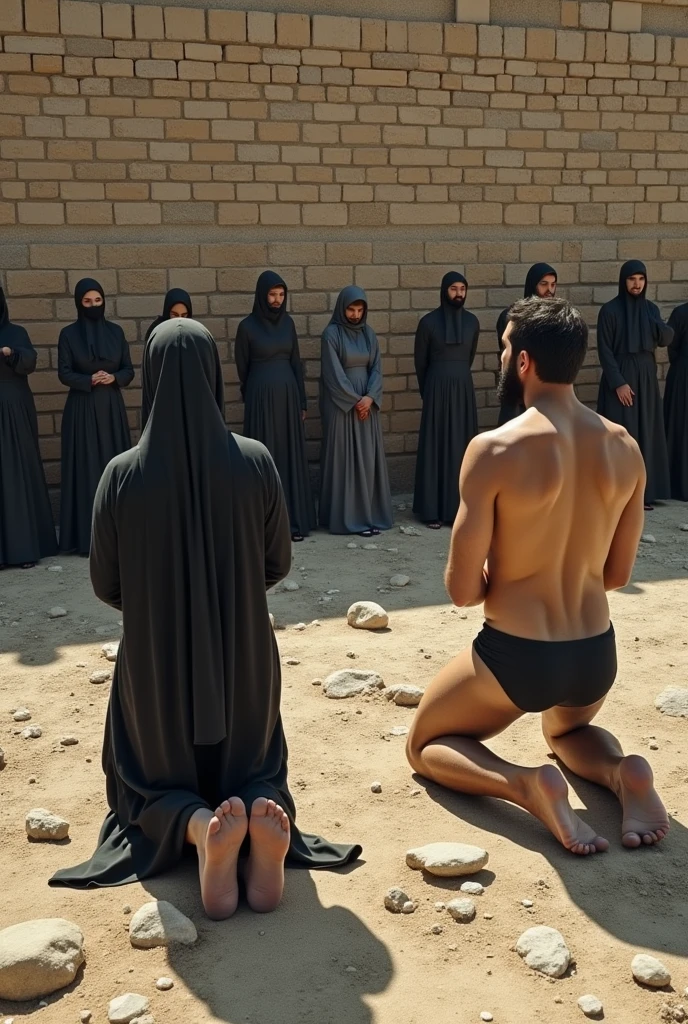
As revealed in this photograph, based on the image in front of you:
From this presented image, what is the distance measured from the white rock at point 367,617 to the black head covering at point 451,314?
3.58 metres

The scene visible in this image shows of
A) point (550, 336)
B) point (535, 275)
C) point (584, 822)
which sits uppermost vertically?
point (535, 275)

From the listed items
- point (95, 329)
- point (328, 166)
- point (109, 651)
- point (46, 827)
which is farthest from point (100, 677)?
point (328, 166)

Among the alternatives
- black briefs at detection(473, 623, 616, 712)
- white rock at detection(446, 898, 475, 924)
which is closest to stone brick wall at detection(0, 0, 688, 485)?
black briefs at detection(473, 623, 616, 712)

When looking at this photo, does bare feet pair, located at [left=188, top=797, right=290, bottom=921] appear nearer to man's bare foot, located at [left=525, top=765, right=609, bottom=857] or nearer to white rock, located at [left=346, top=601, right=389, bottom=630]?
man's bare foot, located at [left=525, top=765, right=609, bottom=857]

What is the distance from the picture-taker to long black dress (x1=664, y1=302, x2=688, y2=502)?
977 cm

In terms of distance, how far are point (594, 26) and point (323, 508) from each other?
5120 millimetres

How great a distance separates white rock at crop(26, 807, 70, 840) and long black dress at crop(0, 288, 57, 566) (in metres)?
4.06

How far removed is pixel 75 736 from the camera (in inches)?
173

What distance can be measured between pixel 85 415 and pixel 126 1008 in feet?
18.9

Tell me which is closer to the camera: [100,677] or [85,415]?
[100,677]

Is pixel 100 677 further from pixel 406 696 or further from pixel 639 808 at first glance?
pixel 639 808

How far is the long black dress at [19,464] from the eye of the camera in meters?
7.45

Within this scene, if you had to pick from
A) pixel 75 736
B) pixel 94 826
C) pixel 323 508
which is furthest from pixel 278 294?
pixel 94 826

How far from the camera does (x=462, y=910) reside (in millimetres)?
3012
